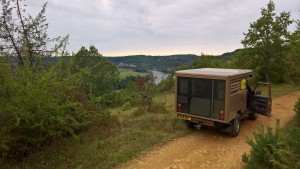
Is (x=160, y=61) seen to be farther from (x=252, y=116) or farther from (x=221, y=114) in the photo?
(x=221, y=114)

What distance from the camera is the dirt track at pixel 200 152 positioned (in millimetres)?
7611

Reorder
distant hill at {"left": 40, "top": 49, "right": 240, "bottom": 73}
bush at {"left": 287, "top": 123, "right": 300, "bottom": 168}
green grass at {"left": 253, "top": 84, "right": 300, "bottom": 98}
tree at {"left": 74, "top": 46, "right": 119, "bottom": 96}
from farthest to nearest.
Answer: tree at {"left": 74, "top": 46, "right": 119, "bottom": 96} → distant hill at {"left": 40, "top": 49, "right": 240, "bottom": 73} → green grass at {"left": 253, "top": 84, "right": 300, "bottom": 98} → bush at {"left": 287, "top": 123, "right": 300, "bottom": 168}

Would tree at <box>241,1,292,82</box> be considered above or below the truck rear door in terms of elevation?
above

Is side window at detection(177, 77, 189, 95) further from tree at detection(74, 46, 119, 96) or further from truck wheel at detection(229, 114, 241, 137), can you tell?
tree at detection(74, 46, 119, 96)

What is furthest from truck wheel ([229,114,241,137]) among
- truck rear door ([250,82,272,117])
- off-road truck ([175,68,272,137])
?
truck rear door ([250,82,272,117])

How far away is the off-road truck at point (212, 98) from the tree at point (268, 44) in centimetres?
1233

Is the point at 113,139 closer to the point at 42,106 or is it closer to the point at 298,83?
the point at 42,106

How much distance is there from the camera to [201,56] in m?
29.7

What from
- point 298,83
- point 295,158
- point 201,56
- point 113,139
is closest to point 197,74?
point 113,139

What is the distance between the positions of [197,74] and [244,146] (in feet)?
9.91

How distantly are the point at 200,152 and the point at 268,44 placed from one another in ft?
53.0

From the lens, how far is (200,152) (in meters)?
8.45

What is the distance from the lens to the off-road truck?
8.96m

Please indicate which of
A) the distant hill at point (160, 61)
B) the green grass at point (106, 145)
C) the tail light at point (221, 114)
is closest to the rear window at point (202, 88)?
the tail light at point (221, 114)
